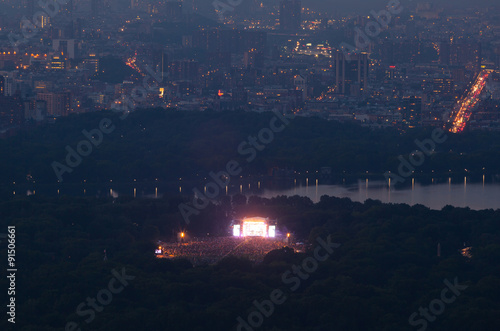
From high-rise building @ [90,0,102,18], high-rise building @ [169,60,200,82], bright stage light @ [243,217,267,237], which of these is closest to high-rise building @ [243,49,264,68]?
high-rise building @ [169,60,200,82]

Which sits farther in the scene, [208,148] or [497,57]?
[497,57]

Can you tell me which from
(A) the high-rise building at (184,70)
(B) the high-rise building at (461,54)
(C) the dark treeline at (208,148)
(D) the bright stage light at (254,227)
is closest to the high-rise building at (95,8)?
(A) the high-rise building at (184,70)

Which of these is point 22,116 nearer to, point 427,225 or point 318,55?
point 427,225

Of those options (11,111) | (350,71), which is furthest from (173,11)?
(11,111)

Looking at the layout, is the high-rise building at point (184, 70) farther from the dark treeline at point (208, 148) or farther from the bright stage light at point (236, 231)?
the bright stage light at point (236, 231)

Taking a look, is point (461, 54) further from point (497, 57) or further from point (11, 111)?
point (11, 111)

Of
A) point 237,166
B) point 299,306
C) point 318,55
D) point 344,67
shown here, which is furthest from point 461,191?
point 318,55
